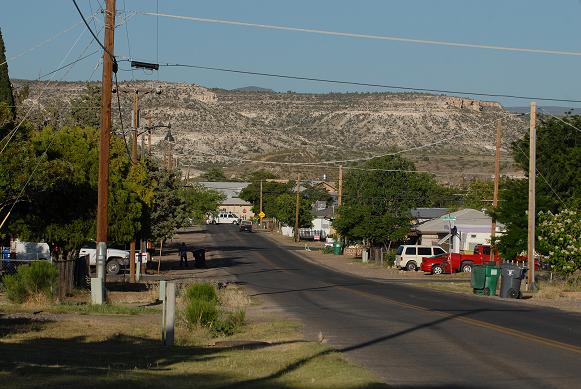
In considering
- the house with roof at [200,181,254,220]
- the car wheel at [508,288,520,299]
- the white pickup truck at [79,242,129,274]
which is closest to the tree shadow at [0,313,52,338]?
the car wheel at [508,288,520,299]

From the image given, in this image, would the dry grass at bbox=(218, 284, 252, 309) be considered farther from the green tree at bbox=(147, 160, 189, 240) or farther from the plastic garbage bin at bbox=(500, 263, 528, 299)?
the green tree at bbox=(147, 160, 189, 240)

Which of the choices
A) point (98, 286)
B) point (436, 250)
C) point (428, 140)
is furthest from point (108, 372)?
point (428, 140)

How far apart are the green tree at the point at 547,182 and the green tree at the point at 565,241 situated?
2.40 meters

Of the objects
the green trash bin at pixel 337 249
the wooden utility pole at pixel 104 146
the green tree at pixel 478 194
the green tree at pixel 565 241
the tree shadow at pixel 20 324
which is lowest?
the tree shadow at pixel 20 324

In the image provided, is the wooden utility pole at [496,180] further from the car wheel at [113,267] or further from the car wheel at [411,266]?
the car wheel at [113,267]

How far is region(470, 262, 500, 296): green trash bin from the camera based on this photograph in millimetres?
40094

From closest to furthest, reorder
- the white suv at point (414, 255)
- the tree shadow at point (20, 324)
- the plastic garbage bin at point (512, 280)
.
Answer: the tree shadow at point (20, 324) < the plastic garbage bin at point (512, 280) < the white suv at point (414, 255)

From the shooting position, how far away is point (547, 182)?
57.0 meters

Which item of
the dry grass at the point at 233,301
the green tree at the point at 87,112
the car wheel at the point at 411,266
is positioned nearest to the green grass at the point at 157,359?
the dry grass at the point at 233,301

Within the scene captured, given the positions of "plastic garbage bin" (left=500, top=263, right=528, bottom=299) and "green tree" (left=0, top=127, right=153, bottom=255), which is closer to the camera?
"green tree" (left=0, top=127, right=153, bottom=255)

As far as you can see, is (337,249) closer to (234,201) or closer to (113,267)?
(113,267)

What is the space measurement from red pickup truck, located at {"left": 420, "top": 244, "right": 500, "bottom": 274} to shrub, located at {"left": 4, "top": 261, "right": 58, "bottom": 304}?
35532 mm

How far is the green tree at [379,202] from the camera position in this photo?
2938 inches

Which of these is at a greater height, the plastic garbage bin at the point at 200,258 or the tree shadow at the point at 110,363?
the plastic garbage bin at the point at 200,258
